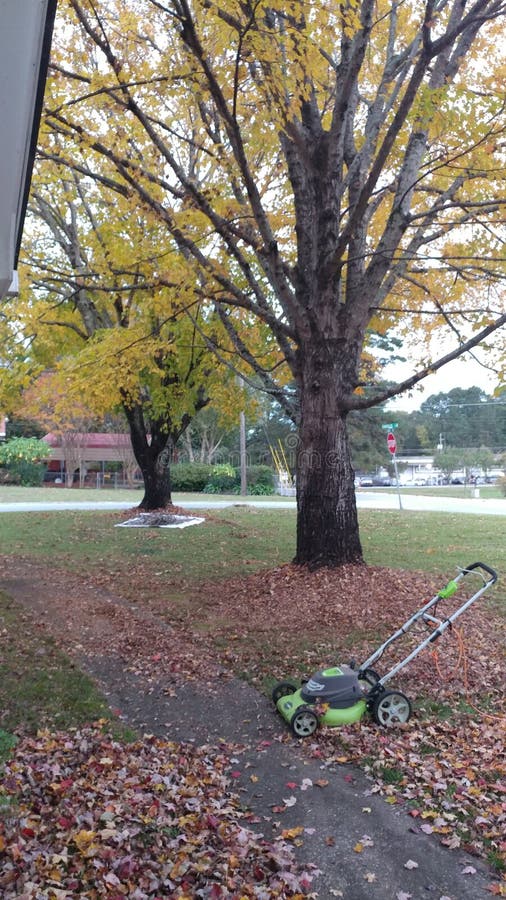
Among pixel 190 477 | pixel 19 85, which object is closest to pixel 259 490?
pixel 190 477

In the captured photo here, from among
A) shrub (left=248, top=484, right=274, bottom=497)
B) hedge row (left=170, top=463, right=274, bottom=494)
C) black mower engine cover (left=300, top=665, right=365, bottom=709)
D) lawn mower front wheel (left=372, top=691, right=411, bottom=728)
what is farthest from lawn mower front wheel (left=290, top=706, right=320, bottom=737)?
shrub (left=248, top=484, right=274, bottom=497)

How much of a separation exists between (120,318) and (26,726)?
13054 mm

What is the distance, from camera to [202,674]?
6145 mm

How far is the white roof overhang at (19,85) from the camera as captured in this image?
203cm

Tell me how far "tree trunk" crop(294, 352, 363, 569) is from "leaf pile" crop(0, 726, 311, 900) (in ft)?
16.1

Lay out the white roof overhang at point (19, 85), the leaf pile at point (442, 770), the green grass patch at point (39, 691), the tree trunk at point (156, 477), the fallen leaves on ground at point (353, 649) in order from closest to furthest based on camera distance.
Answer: the white roof overhang at point (19, 85)
the leaf pile at point (442, 770)
the fallen leaves on ground at point (353, 649)
the green grass patch at point (39, 691)
the tree trunk at point (156, 477)

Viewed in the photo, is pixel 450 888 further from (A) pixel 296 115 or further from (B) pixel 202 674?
(A) pixel 296 115

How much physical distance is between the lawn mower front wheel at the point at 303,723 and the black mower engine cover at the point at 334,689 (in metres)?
0.11

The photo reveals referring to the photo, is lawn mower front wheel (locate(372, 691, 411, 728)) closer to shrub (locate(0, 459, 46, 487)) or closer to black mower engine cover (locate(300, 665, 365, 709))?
black mower engine cover (locate(300, 665, 365, 709))

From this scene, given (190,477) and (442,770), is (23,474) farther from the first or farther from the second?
(442,770)

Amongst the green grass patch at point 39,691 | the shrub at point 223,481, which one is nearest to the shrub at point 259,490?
the shrub at point 223,481

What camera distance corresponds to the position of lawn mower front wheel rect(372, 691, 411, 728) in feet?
16.0

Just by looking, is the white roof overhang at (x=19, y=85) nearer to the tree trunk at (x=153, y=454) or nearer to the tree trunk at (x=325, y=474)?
the tree trunk at (x=325, y=474)

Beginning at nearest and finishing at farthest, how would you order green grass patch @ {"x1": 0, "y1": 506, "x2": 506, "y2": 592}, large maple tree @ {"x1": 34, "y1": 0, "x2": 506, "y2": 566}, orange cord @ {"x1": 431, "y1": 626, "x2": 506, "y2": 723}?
orange cord @ {"x1": 431, "y1": 626, "x2": 506, "y2": 723} → large maple tree @ {"x1": 34, "y1": 0, "x2": 506, "y2": 566} → green grass patch @ {"x1": 0, "y1": 506, "x2": 506, "y2": 592}
